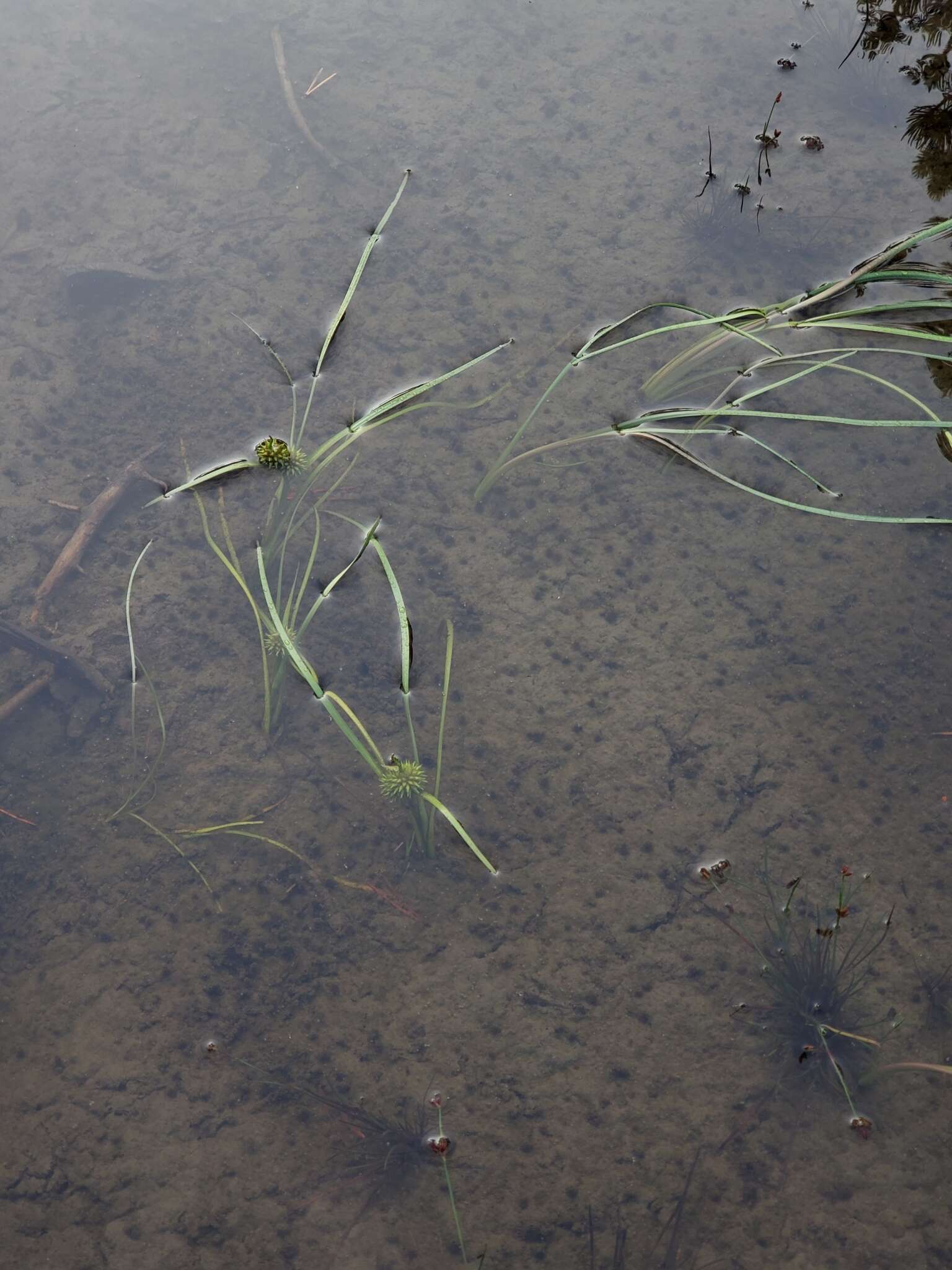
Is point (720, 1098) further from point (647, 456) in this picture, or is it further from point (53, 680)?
point (53, 680)

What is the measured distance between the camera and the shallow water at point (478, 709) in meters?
2.11

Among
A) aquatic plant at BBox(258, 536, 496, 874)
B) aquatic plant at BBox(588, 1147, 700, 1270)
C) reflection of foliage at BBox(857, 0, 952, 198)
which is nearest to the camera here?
aquatic plant at BBox(588, 1147, 700, 1270)

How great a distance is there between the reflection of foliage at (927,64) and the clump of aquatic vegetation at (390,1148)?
380 centimetres

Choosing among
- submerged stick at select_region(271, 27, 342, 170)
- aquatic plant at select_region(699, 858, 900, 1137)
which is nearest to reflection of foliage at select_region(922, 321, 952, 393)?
aquatic plant at select_region(699, 858, 900, 1137)

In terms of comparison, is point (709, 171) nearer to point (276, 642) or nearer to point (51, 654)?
point (276, 642)

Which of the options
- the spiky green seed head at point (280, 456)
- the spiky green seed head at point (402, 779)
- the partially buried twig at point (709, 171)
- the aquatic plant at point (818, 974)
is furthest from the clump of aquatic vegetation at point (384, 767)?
the partially buried twig at point (709, 171)

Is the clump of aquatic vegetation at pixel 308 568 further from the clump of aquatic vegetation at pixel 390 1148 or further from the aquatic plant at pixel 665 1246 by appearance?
the aquatic plant at pixel 665 1246

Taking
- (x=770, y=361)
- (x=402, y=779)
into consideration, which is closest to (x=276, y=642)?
(x=402, y=779)

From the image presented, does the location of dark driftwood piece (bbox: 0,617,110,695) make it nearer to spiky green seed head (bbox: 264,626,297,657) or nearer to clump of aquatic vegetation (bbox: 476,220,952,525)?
spiky green seed head (bbox: 264,626,297,657)

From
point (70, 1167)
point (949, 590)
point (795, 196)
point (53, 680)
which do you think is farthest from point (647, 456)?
point (70, 1167)

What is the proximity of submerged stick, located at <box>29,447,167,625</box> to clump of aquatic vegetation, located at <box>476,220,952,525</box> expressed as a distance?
1284 mm

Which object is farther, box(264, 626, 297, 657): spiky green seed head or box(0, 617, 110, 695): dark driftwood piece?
box(0, 617, 110, 695): dark driftwood piece

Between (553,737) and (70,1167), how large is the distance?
1728 mm

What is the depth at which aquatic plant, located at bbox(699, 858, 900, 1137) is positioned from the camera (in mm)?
2107
